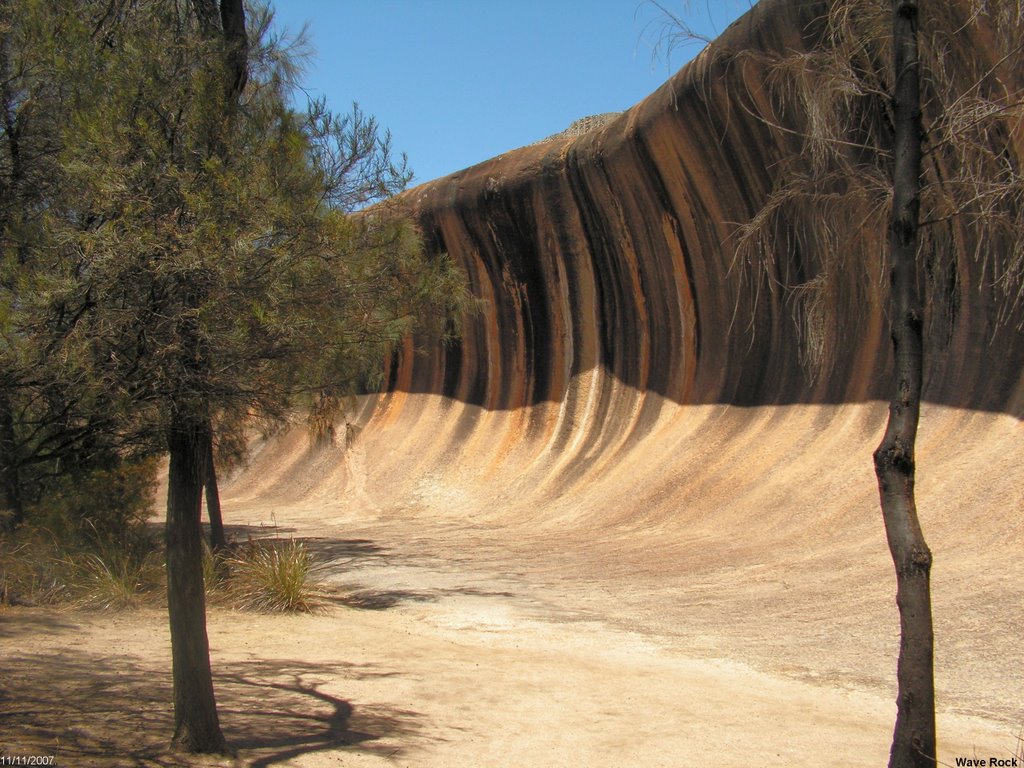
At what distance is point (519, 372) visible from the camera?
63.8 feet

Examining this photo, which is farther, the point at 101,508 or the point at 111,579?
the point at 101,508

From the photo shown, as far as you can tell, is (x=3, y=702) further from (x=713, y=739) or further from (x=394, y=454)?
(x=394, y=454)

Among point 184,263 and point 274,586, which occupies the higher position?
point 184,263

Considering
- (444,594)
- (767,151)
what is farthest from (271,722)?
(767,151)

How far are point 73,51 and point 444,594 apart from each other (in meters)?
6.53

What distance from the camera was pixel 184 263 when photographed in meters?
4.36

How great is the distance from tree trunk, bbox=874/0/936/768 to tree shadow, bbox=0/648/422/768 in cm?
255

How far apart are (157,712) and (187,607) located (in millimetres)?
1174

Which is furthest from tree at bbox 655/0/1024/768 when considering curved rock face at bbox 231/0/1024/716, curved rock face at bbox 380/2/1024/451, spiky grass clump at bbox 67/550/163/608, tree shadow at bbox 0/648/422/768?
spiky grass clump at bbox 67/550/163/608

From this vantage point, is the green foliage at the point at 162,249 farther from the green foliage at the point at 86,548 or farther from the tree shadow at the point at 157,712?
the green foliage at the point at 86,548

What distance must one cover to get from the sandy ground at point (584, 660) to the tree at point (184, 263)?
42.7 inches

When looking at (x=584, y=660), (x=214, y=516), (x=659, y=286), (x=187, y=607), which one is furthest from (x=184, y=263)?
(x=659, y=286)

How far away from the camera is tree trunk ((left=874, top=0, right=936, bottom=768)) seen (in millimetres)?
3688

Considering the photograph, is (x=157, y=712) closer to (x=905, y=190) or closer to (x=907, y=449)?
(x=907, y=449)
